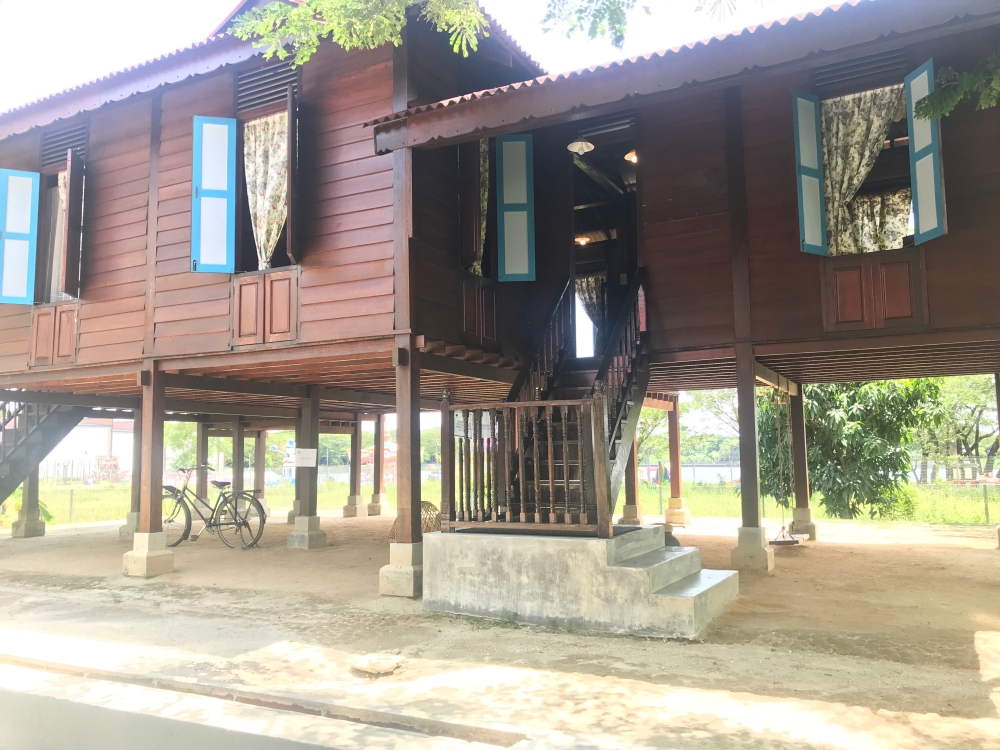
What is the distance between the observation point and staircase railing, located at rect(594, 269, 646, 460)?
8104 millimetres

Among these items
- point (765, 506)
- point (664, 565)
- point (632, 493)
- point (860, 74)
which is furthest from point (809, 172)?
point (765, 506)

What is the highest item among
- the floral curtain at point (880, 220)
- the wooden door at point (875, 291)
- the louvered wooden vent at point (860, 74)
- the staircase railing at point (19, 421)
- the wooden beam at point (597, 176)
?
the wooden beam at point (597, 176)

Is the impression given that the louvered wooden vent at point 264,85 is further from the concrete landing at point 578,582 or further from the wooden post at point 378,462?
the wooden post at point 378,462

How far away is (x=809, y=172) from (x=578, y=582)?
17.1ft

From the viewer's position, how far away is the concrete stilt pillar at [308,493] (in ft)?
39.6

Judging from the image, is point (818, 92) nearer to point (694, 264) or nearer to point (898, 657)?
point (694, 264)

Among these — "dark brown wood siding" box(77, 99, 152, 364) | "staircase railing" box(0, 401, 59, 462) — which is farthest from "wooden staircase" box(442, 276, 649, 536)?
"staircase railing" box(0, 401, 59, 462)

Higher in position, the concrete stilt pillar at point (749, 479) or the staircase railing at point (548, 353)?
the staircase railing at point (548, 353)

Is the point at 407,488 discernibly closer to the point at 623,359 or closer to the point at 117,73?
the point at 623,359

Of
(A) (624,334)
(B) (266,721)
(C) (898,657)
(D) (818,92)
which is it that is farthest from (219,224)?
(C) (898,657)

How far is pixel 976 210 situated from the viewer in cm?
775

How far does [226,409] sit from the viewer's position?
14891 millimetres

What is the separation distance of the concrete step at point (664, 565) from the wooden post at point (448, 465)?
68.1 inches

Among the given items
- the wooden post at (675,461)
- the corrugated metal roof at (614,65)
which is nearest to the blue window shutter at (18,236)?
the corrugated metal roof at (614,65)
